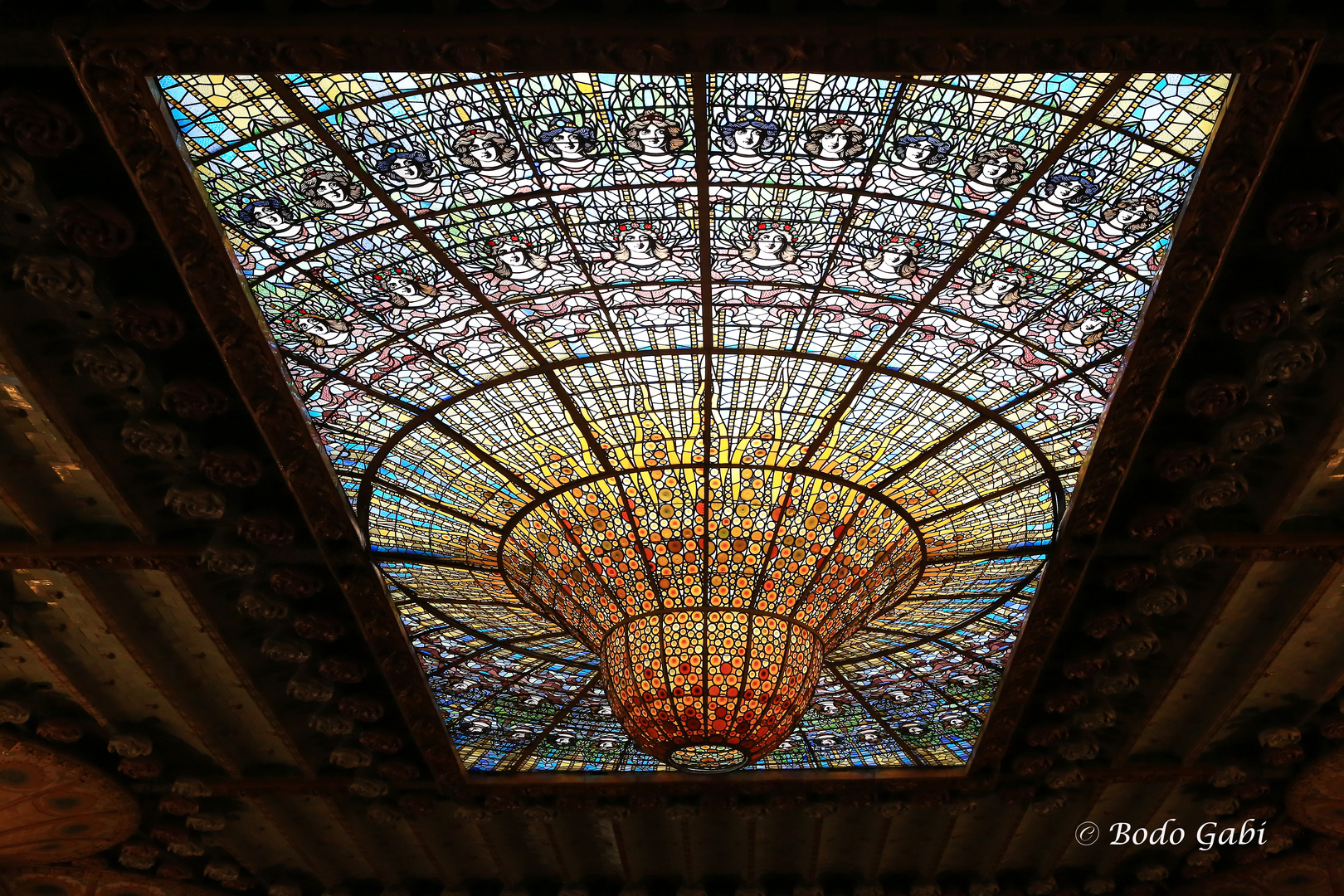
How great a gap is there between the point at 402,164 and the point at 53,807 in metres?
13.7

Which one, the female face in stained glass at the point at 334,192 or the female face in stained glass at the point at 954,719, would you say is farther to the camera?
the female face in stained glass at the point at 954,719

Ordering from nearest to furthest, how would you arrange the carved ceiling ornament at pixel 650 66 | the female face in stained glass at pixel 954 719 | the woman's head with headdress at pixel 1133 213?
1. the carved ceiling ornament at pixel 650 66
2. the woman's head with headdress at pixel 1133 213
3. the female face in stained glass at pixel 954 719

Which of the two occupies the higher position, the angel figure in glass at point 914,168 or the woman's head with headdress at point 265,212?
the angel figure in glass at point 914,168

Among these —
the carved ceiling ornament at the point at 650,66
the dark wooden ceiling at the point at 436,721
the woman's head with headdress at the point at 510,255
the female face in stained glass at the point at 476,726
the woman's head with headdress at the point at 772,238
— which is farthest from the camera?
the female face in stained glass at the point at 476,726

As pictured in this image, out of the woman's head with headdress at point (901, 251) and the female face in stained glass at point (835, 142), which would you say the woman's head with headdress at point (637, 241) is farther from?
the woman's head with headdress at point (901, 251)

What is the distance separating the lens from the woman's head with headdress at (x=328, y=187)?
8.27 metres

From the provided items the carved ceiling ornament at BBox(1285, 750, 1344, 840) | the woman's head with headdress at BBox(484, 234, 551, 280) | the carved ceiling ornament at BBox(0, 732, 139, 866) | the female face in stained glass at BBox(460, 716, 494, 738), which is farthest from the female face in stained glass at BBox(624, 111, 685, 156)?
the carved ceiling ornament at BBox(1285, 750, 1344, 840)

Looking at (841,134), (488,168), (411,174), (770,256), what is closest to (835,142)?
(841,134)

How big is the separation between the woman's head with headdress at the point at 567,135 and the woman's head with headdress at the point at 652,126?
23 cm

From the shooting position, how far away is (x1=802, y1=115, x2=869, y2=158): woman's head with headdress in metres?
7.94

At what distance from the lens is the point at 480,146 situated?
319 inches

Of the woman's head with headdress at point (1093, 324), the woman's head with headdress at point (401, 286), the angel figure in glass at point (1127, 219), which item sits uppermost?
the woman's head with headdress at point (1093, 324)

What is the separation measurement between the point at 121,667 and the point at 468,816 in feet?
18.3

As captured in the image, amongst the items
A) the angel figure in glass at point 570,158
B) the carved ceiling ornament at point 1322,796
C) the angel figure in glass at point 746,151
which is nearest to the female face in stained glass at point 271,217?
the angel figure in glass at point 570,158
